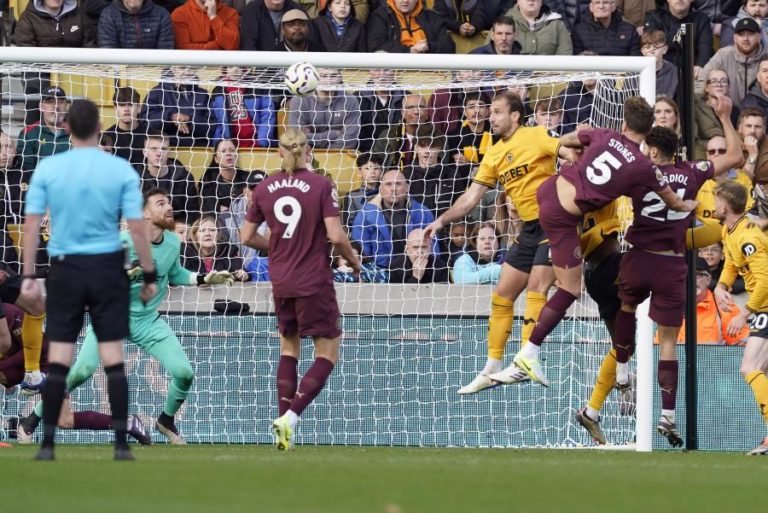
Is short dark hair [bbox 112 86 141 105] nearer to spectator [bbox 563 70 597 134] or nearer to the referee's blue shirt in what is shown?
spectator [bbox 563 70 597 134]

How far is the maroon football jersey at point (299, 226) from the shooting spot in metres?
10.9

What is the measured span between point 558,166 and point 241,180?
10.5 feet

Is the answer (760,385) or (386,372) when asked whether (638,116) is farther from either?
(386,372)

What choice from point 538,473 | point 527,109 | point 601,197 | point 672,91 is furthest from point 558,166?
point 538,473

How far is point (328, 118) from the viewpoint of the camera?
15.1 metres

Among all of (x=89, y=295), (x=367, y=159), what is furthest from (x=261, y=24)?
(x=89, y=295)

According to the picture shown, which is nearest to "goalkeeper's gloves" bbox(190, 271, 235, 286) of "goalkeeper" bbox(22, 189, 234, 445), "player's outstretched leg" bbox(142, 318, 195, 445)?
"goalkeeper" bbox(22, 189, 234, 445)

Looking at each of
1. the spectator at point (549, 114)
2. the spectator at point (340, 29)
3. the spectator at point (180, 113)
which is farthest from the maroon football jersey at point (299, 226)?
the spectator at point (340, 29)

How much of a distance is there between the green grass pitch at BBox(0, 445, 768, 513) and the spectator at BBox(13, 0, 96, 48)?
7372 millimetres

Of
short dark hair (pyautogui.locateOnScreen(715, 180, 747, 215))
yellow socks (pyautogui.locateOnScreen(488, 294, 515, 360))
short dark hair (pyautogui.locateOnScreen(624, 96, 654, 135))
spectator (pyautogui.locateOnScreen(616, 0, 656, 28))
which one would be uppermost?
spectator (pyautogui.locateOnScreen(616, 0, 656, 28))

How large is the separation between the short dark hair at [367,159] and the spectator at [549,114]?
1.66 meters

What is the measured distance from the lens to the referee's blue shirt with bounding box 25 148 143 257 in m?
8.65

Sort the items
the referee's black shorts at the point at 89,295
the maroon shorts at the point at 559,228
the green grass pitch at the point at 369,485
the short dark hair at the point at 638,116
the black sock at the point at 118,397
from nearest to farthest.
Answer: the green grass pitch at the point at 369,485 < the referee's black shorts at the point at 89,295 < the black sock at the point at 118,397 < the short dark hair at the point at 638,116 < the maroon shorts at the point at 559,228

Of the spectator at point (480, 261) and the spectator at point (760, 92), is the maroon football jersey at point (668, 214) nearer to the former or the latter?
the spectator at point (480, 261)
